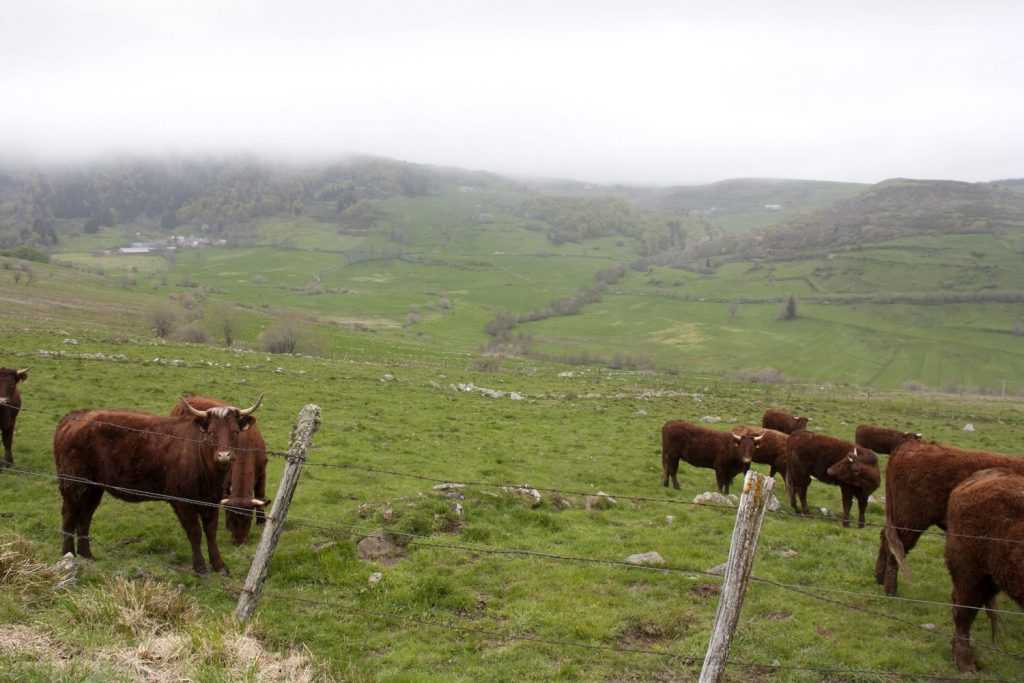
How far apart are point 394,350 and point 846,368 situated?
243ft

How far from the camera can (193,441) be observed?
10367mm

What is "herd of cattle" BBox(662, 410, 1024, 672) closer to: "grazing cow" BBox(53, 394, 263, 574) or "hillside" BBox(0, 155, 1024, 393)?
"grazing cow" BBox(53, 394, 263, 574)

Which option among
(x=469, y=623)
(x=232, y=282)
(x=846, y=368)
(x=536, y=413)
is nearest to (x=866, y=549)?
(x=469, y=623)

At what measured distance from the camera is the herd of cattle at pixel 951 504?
25.3 ft

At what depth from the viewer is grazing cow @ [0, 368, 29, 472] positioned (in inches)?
602

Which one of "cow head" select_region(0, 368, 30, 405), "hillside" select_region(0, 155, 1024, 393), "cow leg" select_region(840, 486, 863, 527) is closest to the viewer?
"cow leg" select_region(840, 486, 863, 527)

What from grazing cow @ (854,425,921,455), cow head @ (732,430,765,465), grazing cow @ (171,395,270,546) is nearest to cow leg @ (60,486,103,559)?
grazing cow @ (171,395,270,546)

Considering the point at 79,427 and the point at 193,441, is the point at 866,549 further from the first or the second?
the point at 79,427

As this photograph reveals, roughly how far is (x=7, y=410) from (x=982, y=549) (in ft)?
67.9

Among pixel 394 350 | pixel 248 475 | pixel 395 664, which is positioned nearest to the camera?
pixel 395 664

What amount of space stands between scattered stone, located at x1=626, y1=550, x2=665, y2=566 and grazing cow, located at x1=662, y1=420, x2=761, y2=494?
24.5 feet

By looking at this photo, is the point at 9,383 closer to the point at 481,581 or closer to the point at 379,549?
the point at 379,549

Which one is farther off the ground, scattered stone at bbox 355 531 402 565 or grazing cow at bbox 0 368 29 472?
grazing cow at bbox 0 368 29 472

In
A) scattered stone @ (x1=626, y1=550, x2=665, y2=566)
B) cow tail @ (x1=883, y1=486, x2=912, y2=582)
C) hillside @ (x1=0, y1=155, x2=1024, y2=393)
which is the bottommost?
hillside @ (x1=0, y1=155, x2=1024, y2=393)
